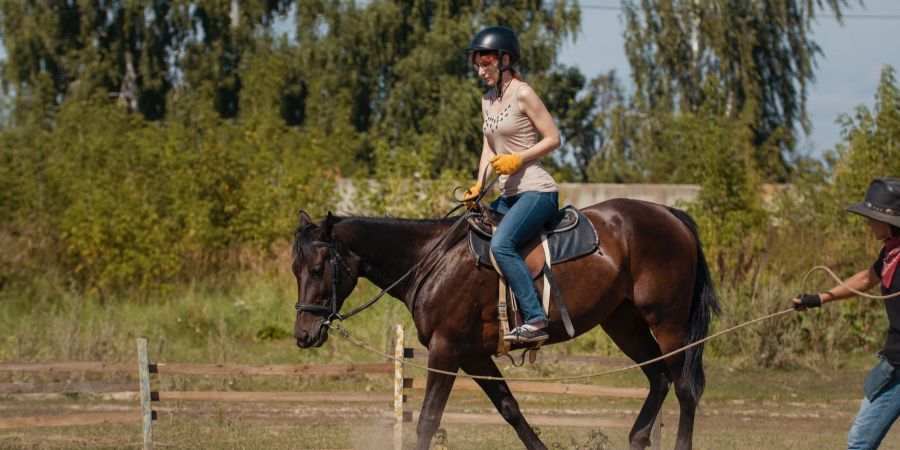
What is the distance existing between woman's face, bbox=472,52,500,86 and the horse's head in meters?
1.46

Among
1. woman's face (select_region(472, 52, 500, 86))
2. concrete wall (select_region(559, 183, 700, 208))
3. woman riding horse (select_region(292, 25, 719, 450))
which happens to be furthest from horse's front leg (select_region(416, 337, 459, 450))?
concrete wall (select_region(559, 183, 700, 208))

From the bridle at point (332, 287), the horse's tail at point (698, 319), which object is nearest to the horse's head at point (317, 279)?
the bridle at point (332, 287)

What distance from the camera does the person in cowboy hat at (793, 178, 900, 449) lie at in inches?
238

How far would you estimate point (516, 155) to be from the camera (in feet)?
24.5

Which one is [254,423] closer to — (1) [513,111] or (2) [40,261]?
(1) [513,111]

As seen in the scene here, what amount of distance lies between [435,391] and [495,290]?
82cm

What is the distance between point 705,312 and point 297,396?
14.8 feet

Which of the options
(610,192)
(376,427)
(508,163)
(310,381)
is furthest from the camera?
(610,192)

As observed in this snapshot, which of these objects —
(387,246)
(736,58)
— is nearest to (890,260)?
(387,246)

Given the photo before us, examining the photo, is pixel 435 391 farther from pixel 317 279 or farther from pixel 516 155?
pixel 516 155

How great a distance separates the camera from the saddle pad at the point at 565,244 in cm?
770

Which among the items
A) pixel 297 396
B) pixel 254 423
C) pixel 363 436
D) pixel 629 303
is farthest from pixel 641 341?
pixel 254 423

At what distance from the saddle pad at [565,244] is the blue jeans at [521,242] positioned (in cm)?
19

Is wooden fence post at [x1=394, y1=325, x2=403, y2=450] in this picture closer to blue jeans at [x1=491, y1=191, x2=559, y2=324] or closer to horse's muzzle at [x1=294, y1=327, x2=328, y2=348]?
horse's muzzle at [x1=294, y1=327, x2=328, y2=348]
